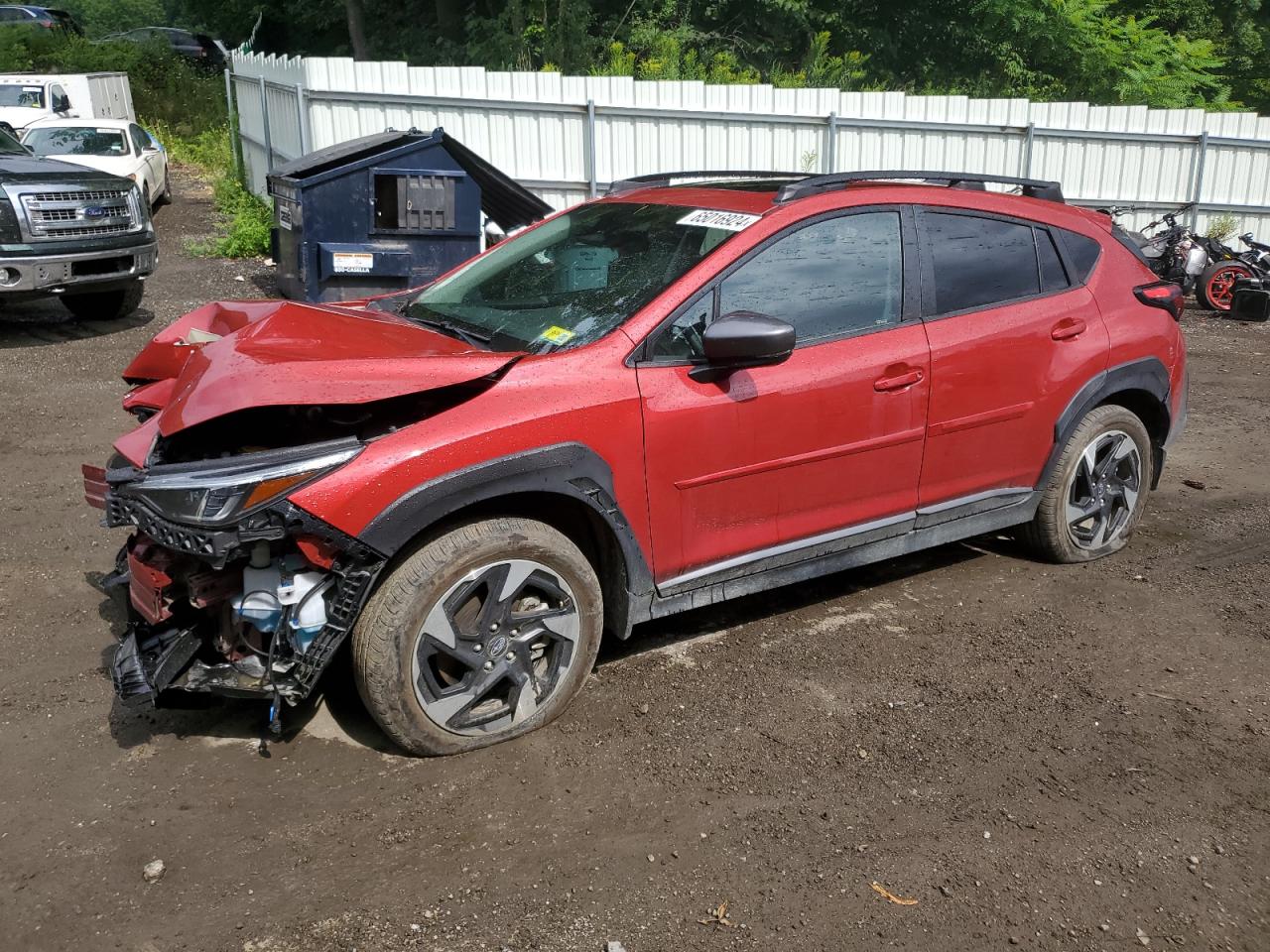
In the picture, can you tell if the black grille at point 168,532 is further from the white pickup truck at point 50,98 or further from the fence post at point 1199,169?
the white pickup truck at point 50,98

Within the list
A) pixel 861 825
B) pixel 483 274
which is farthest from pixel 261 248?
pixel 861 825

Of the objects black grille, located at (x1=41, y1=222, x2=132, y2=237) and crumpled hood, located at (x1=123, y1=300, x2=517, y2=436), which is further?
black grille, located at (x1=41, y1=222, x2=132, y2=237)

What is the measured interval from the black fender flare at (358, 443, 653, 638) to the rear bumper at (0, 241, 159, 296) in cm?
732

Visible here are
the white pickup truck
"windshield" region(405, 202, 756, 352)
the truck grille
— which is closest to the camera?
"windshield" region(405, 202, 756, 352)

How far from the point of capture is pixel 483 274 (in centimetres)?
477

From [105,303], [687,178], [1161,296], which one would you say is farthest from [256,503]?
[105,303]

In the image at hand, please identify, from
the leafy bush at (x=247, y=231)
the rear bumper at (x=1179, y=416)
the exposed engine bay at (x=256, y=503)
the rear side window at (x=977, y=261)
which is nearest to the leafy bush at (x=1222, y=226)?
the rear bumper at (x=1179, y=416)

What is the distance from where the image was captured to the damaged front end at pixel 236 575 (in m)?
3.28

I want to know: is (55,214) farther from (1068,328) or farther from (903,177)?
(1068,328)

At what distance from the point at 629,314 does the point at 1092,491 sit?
254 centimetres

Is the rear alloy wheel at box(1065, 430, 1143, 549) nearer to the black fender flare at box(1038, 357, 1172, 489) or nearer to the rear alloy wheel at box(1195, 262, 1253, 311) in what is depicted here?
the black fender flare at box(1038, 357, 1172, 489)

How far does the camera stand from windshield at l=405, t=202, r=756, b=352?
13.3 feet

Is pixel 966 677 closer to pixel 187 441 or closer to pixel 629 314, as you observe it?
pixel 629 314

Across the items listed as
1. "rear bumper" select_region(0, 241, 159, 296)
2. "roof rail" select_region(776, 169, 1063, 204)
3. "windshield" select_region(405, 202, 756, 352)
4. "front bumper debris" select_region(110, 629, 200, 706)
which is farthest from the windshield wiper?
"rear bumper" select_region(0, 241, 159, 296)
